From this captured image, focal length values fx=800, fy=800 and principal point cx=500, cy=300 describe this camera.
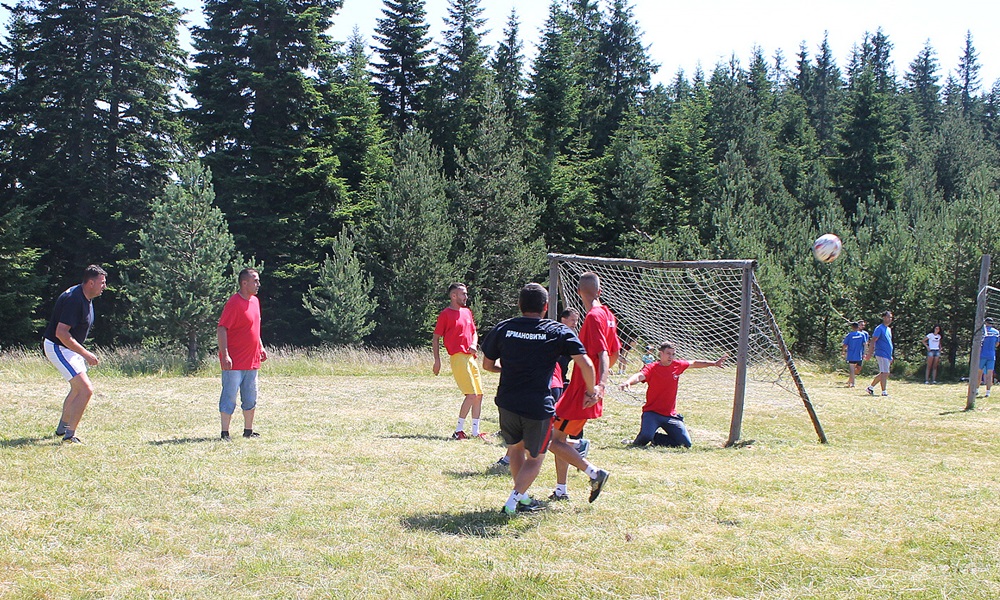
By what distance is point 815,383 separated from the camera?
21.6 m

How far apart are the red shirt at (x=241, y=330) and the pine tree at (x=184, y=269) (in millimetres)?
15816

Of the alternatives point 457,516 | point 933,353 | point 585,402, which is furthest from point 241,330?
point 933,353

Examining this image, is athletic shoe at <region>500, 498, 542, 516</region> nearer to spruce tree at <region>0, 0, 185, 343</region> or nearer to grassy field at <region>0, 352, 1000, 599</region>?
grassy field at <region>0, 352, 1000, 599</region>

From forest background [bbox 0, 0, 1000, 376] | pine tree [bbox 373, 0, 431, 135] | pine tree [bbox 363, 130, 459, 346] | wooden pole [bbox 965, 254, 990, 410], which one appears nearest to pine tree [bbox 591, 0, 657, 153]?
forest background [bbox 0, 0, 1000, 376]

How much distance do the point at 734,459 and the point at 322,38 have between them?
96.8 feet

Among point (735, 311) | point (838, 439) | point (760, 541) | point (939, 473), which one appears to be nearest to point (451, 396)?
point (735, 311)

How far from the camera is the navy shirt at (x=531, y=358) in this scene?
570cm

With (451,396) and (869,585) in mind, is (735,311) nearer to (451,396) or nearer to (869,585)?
(451,396)

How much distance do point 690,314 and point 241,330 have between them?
11032 millimetres

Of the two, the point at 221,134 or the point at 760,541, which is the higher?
the point at 221,134

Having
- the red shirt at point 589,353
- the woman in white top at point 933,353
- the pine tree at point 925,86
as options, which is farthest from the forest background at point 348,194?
the pine tree at point 925,86

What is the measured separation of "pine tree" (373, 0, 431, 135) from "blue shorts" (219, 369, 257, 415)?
33371 millimetres

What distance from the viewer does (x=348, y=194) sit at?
1380 inches

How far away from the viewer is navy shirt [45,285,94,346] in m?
8.34
